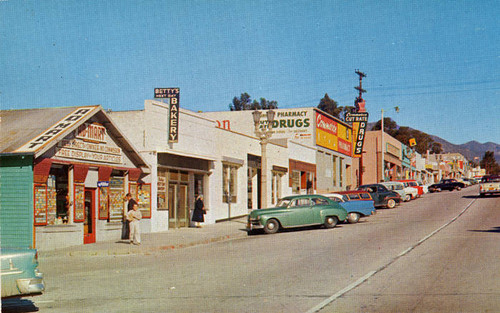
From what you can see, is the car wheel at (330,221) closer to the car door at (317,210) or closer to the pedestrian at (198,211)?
the car door at (317,210)

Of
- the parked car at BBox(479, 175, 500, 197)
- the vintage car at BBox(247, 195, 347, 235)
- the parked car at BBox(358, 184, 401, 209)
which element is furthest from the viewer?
the parked car at BBox(479, 175, 500, 197)

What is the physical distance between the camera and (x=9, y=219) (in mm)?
18844

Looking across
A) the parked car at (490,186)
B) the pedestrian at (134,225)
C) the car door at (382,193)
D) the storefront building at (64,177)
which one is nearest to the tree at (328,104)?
the parked car at (490,186)

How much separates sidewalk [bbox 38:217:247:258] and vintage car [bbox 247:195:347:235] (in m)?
1.12

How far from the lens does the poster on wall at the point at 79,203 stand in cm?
2044

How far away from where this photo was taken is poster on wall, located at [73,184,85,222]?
805 inches

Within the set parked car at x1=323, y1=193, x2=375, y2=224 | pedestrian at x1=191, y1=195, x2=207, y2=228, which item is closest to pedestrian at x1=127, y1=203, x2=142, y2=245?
pedestrian at x1=191, y1=195, x2=207, y2=228

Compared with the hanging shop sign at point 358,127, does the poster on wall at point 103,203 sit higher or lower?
lower

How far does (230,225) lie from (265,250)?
36.8 ft

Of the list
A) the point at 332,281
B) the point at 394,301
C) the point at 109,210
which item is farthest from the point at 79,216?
the point at 394,301

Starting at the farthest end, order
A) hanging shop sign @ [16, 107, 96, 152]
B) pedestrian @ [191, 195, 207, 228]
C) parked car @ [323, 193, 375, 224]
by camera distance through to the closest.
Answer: pedestrian @ [191, 195, 207, 228], parked car @ [323, 193, 375, 224], hanging shop sign @ [16, 107, 96, 152]

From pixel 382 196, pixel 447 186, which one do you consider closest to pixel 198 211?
pixel 382 196

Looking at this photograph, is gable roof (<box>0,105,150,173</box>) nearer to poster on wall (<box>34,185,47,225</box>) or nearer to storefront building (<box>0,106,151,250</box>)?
storefront building (<box>0,106,151,250</box>)

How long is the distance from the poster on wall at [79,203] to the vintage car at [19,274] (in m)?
11.8
